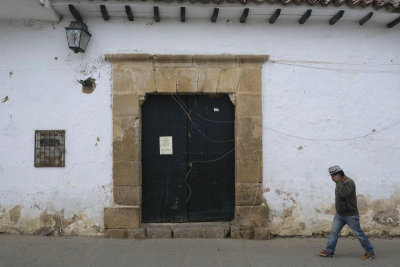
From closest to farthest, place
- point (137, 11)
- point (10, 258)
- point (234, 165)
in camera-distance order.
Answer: point (10, 258) → point (137, 11) → point (234, 165)

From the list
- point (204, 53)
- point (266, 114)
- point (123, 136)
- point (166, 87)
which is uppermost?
point (204, 53)

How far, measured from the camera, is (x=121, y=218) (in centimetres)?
468

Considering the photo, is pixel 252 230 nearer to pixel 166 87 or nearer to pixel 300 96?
pixel 300 96

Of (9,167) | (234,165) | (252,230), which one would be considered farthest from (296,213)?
(9,167)

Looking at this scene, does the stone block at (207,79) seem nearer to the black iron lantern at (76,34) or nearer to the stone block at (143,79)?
the stone block at (143,79)

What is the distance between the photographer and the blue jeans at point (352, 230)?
12.7 ft

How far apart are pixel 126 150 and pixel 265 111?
2090 mm

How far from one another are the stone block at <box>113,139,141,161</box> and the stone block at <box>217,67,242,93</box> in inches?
57.4

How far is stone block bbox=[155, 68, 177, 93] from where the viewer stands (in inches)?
187

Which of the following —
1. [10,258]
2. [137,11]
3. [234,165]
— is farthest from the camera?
[234,165]

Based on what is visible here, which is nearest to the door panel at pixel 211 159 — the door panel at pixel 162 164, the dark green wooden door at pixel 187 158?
the dark green wooden door at pixel 187 158

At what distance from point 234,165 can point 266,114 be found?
894 millimetres

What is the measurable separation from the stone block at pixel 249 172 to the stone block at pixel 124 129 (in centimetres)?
156

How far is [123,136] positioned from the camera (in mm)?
4719
